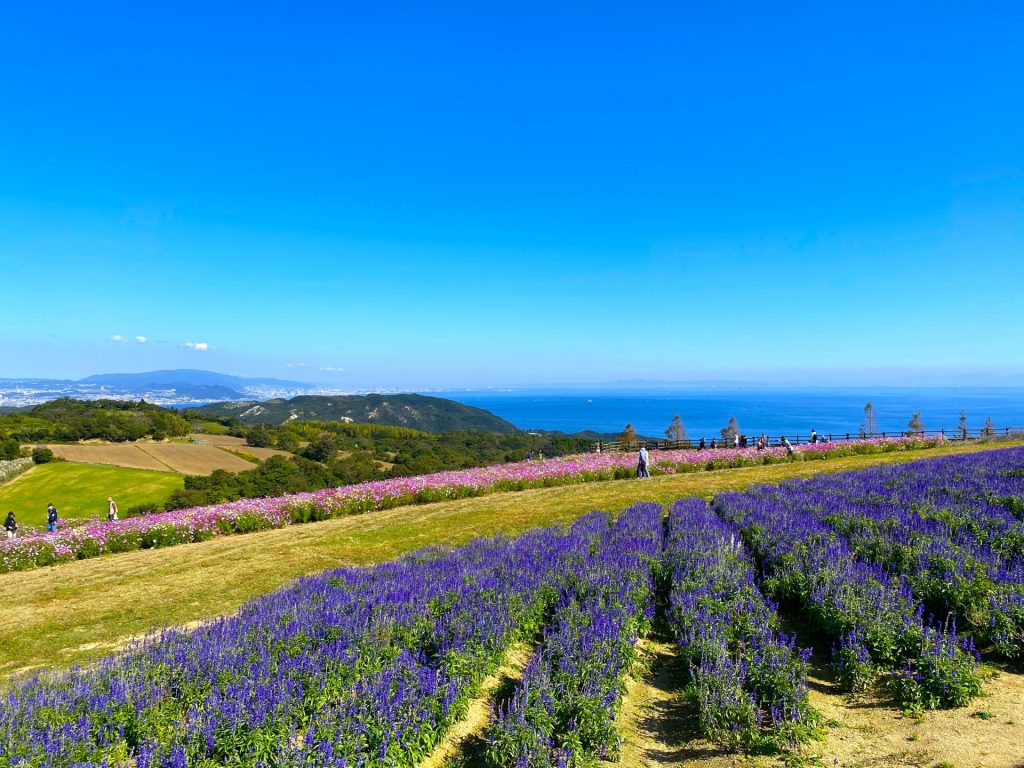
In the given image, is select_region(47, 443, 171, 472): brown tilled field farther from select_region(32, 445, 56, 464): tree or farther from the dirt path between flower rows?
the dirt path between flower rows

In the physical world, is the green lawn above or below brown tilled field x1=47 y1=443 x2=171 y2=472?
below

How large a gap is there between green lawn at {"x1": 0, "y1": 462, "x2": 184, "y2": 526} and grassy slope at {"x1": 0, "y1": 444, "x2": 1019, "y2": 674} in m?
29.3

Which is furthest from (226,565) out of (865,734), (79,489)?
(79,489)

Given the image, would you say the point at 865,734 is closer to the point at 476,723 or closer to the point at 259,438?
the point at 476,723

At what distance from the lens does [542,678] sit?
15.8ft

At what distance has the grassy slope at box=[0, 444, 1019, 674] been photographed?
8773 mm

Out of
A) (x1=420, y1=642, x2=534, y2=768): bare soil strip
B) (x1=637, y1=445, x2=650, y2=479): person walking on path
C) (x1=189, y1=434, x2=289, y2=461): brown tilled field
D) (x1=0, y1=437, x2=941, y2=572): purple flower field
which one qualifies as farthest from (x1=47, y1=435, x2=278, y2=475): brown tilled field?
(x1=420, y1=642, x2=534, y2=768): bare soil strip

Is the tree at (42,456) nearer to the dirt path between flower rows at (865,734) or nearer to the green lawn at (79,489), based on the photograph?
the green lawn at (79,489)

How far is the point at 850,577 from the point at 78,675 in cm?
901

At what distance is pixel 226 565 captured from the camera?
41.8 ft

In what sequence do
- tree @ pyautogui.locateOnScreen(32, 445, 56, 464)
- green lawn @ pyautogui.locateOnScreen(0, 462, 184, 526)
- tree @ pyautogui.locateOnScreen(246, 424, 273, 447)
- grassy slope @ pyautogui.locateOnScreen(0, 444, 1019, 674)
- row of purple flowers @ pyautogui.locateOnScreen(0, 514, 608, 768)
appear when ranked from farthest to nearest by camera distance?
tree @ pyautogui.locateOnScreen(246, 424, 273, 447), tree @ pyautogui.locateOnScreen(32, 445, 56, 464), green lawn @ pyautogui.locateOnScreen(0, 462, 184, 526), grassy slope @ pyautogui.locateOnScreen(0, 444, 1019, 674), row of purple flowers @ pyautogui.locateOnScreen(0, 514, 608, 768)

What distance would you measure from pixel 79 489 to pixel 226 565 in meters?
42.7

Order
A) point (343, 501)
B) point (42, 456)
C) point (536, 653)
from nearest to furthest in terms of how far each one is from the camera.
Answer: point (536, 653) → point (343, 501) → point (42, 456)

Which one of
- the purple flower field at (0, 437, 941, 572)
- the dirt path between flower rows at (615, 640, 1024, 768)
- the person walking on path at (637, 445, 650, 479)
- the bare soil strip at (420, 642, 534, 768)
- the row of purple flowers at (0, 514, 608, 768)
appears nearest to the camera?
the row of purple flowers at (0, 514, 608, 768)
